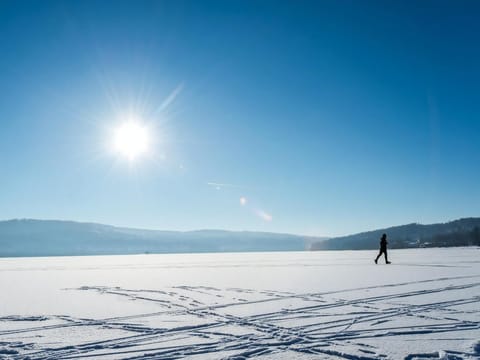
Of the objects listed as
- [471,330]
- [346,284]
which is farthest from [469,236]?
[471,330]

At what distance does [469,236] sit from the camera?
87.0 m

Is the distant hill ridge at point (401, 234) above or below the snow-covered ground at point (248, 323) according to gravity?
above

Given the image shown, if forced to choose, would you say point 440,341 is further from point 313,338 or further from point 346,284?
point 346,284

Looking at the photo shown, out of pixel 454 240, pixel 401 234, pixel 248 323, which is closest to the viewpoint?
pixel 248 323

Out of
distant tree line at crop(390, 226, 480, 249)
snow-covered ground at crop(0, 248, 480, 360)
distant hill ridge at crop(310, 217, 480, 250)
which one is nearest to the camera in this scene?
snow-covered ground at crop(0, 248, 480, 360)

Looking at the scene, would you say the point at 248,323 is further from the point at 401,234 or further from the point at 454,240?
the point at 401,234

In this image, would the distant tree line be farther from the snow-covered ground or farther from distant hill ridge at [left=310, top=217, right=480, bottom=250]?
the snow-covered ground

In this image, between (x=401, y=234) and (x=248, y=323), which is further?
(x=401, y=234)

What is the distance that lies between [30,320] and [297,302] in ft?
18.4

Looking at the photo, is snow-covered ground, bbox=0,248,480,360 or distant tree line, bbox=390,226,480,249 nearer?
snow-covered ground, bbox=0,248,480,360

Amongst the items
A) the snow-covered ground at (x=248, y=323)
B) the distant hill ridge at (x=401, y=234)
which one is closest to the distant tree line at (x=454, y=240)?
the distant hill ridge at (x=401, y=234)

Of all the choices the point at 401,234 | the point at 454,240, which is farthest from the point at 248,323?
the point at 401,234

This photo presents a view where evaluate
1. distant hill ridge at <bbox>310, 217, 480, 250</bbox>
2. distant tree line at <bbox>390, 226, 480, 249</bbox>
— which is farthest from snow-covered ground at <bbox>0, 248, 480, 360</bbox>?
distant hill ridge at <bbox>310, 217, 480, 250</bbox>

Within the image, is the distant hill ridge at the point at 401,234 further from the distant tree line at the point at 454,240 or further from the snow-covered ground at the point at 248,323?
the snow-covered ground at the point at 248,323
